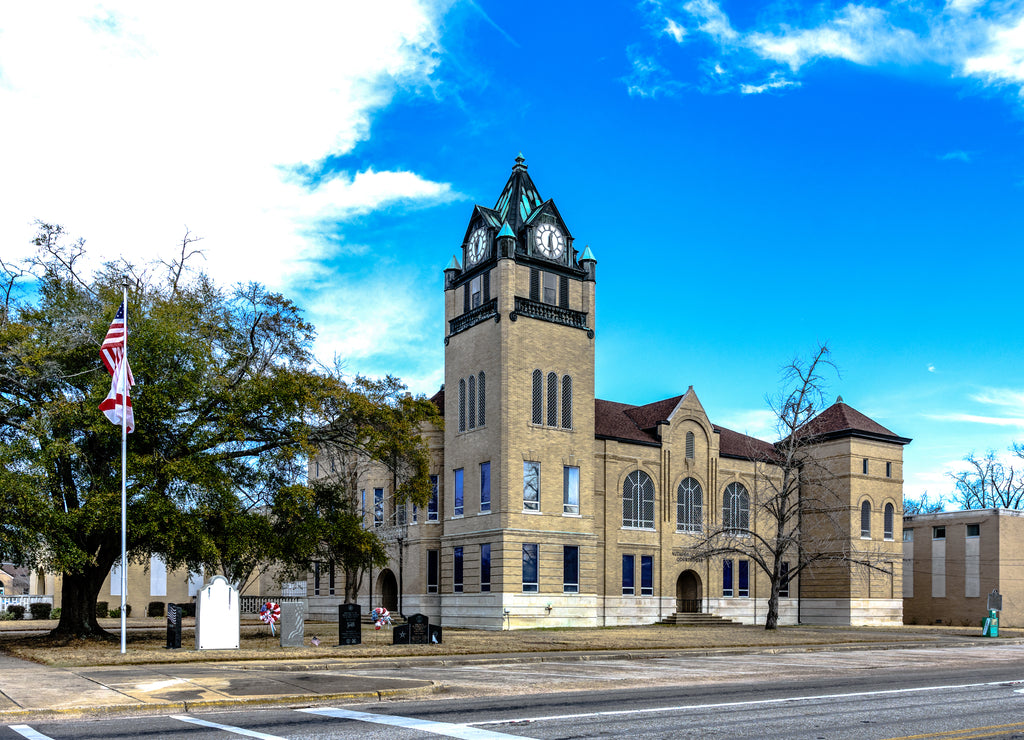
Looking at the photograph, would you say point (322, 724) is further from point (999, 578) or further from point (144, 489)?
point (999, 578)

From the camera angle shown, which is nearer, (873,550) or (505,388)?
(505,388)

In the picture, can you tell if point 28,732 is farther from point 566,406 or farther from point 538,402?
point 566,406

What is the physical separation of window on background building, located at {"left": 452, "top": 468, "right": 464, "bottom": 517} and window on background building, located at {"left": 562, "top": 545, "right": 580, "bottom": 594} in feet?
18.5

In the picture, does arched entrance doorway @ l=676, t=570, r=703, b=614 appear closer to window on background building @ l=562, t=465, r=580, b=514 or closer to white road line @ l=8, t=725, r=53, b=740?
window on background building @ l=562, t=465, r=580, b=514

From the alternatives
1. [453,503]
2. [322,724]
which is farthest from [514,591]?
[322,724]

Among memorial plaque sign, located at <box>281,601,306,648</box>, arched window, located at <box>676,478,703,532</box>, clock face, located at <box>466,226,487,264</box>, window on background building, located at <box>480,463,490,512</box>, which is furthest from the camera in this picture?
arched window, located at <box>676,478,703,532</box>

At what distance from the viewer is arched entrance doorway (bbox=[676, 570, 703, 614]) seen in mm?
53281

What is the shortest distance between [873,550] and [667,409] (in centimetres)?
1567

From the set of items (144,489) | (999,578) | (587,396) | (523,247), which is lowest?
(999,578)

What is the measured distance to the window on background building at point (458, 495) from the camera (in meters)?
48.8

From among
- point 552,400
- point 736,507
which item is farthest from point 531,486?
point 736,507

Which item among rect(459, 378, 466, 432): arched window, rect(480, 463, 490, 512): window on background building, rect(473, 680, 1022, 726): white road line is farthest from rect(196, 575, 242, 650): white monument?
rect(459, 378, 466, 432): arched window

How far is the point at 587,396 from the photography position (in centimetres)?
4856

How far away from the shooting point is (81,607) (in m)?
31.2
